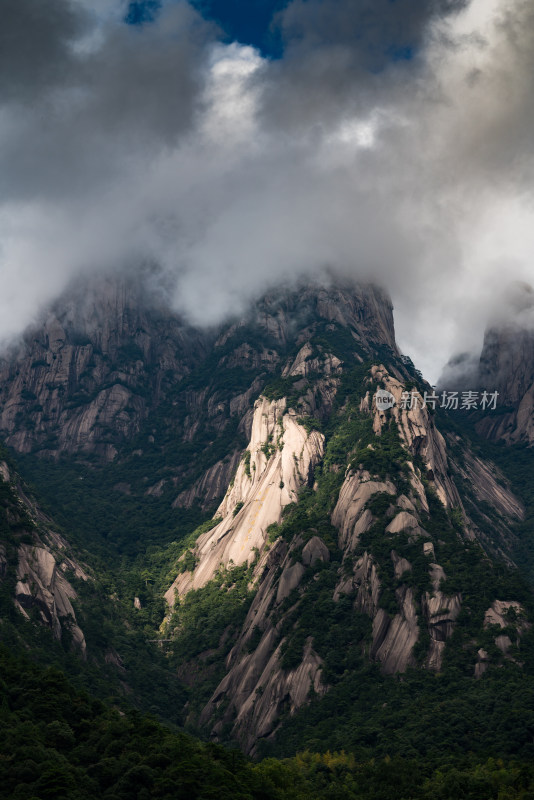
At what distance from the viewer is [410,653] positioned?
120 meters

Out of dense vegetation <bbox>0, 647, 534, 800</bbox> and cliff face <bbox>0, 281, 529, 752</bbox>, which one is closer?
dense vegetation <bbox>0, 647, 534, 800</bbox>

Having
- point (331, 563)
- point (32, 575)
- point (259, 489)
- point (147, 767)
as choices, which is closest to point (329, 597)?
point (331, 563)

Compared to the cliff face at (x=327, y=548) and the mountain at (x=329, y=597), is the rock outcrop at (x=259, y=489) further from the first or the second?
the mountain at (x=329, y=597)

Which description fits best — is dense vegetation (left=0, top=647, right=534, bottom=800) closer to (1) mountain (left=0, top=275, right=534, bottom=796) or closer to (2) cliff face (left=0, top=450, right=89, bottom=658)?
(1) mountain (left=0, top=275, right=534, bottom=796)

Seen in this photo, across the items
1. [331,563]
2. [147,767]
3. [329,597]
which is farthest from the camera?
[331,563]

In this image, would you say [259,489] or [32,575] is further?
[259,489]

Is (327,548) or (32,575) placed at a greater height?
(327,548)

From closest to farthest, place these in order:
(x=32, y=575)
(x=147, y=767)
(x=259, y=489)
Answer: (x=147, y=767)
(x=32, y=575)
(x=259, y=489)

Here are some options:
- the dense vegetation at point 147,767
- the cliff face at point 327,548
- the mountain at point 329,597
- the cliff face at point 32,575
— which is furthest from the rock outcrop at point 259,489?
the dense vegetation at point 147,767

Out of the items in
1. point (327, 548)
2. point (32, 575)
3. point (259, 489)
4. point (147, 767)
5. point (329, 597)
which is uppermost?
point (259, 489)

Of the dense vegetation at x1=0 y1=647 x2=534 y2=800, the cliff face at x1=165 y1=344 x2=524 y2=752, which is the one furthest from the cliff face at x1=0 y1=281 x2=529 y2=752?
the dense vegetation at x1=0 y1=647 x2=534 y2=800

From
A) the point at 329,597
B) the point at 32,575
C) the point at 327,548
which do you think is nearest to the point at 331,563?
the point at 327,548

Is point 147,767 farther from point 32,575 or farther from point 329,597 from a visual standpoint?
point 329,597

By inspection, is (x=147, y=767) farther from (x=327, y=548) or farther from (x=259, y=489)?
(x=259, y=489)
